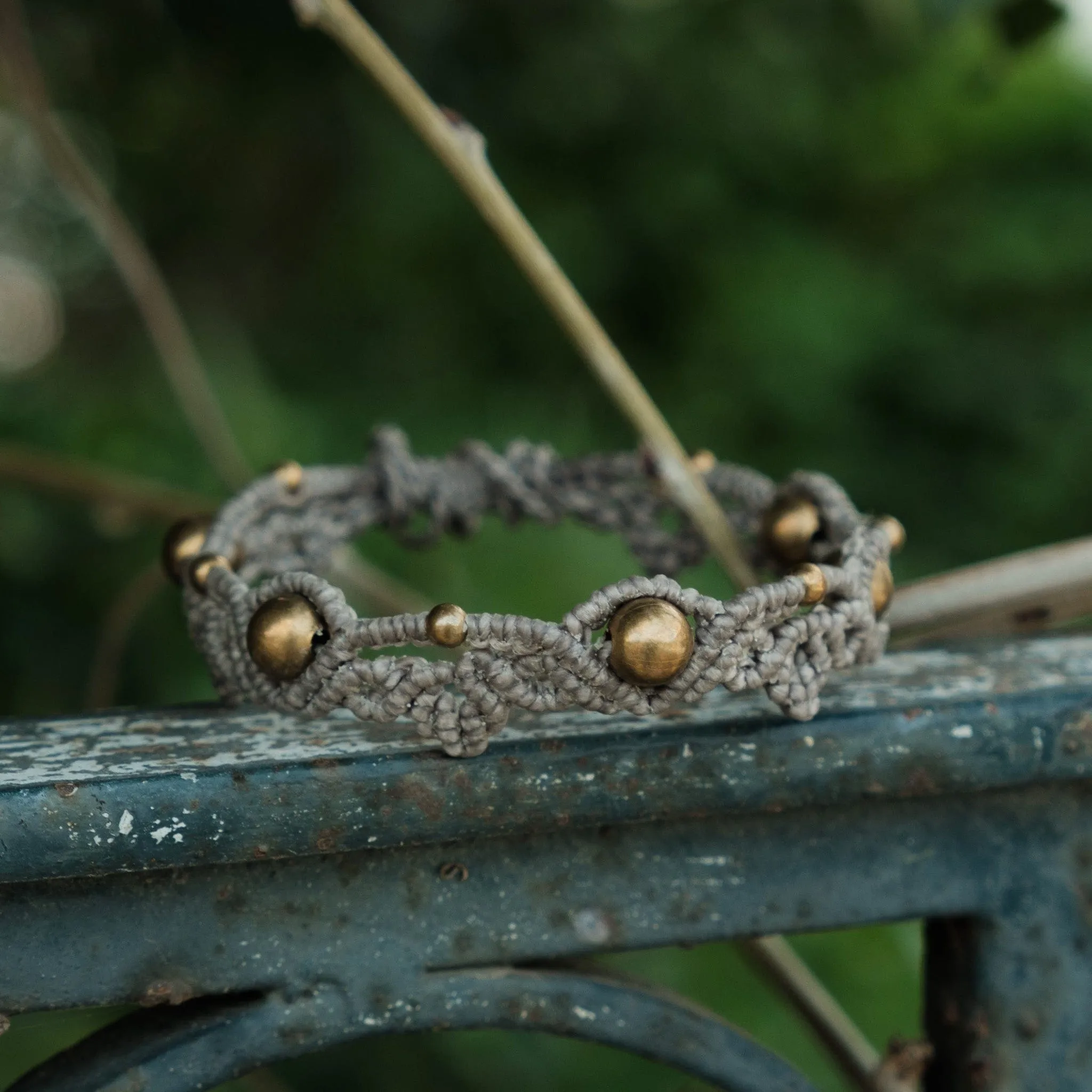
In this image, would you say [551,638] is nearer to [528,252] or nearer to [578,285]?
[528,252]

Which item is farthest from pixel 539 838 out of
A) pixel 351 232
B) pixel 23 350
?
pixel 23 350

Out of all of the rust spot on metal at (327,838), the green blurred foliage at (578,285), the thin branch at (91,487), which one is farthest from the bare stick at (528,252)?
the green blurred foliage at (578,285)

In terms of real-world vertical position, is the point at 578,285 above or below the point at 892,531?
above

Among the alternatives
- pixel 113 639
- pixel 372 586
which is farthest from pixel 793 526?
pixel 113 639

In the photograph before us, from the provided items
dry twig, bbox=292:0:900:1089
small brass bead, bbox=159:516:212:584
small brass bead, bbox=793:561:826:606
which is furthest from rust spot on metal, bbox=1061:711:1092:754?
small brass bead, bbox=159:516:212:584

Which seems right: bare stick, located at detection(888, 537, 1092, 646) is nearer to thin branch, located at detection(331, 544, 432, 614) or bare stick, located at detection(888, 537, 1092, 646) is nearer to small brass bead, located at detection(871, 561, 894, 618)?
small brass bead, located at detection(871, 561, 894, 618)

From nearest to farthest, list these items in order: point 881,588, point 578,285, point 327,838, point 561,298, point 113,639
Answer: point 327,838 < point 881,588 < point 561,298 < point 113,639 < point 578,285

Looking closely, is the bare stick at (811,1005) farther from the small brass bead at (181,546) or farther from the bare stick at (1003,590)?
the small brass bead at (181,546)
